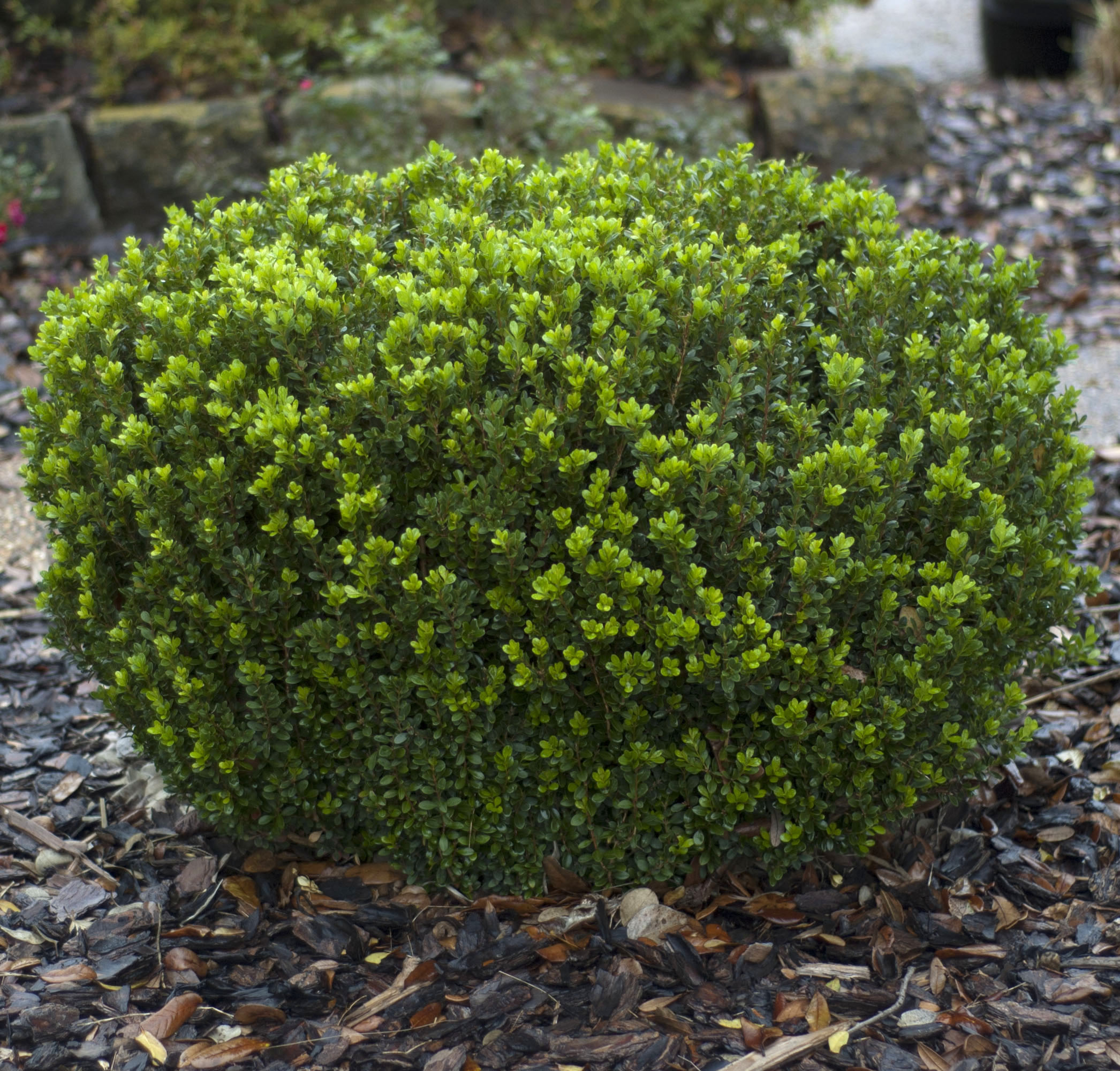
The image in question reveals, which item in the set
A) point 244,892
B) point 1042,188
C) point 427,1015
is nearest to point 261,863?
point 244,892

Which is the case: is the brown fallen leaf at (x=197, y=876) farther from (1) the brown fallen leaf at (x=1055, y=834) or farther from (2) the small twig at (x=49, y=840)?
(1) the brown fallen leaf at (x=1055, y=834)

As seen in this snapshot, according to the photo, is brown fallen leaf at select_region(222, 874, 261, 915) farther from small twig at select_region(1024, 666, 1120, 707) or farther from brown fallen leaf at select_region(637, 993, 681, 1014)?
small twig at select_region(1024, 666, 1120, 707)

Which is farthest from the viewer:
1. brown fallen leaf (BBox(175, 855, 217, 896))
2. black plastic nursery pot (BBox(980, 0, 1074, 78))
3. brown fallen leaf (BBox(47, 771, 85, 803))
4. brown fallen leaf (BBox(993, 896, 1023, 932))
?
black plastic nursery pot (BBox(980, 0, 1074, 78))

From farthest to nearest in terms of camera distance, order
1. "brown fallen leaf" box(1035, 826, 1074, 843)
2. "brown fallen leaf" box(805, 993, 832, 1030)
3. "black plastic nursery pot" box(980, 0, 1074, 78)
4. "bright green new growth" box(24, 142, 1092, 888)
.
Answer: "black plastic nursery pot" box(980, 0, 1074, 78), "brown fallen leaf" box(1035, 826, 1074, 843), "brown fallen leaf" box(805, 993, 832, 1030), "bright green new growth" box(24, 142, 1092, 888)

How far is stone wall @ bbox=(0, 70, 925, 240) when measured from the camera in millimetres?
6141

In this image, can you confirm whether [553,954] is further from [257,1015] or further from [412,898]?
[257,1015]

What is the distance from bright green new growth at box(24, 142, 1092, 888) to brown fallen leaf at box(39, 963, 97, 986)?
1.51 ft

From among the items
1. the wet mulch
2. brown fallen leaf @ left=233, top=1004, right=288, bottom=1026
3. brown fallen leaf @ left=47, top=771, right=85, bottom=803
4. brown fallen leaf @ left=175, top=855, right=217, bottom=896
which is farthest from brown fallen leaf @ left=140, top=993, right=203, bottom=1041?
the wet mulch

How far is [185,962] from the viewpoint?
270cm

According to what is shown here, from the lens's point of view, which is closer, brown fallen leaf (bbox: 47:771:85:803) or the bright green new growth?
the bright green new growth

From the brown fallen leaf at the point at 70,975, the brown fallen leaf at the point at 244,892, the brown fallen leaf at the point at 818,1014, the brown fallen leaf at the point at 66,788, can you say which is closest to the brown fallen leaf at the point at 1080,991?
the brown fallen leaf at the point at 818,1014

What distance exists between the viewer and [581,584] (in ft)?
7.80

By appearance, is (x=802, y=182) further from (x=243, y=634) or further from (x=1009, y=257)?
(x=1009, y=257)

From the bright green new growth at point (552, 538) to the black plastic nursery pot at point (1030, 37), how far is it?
7.53 metres
